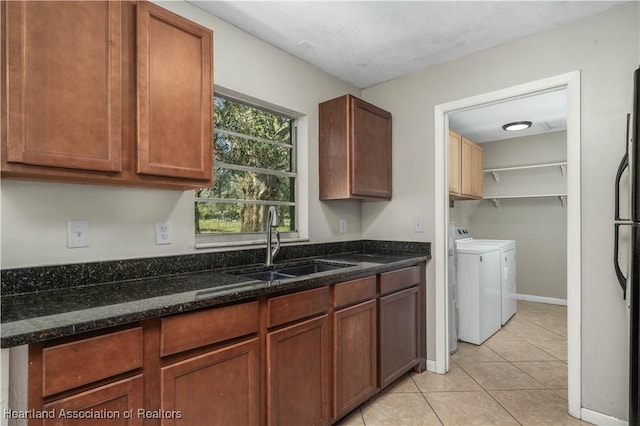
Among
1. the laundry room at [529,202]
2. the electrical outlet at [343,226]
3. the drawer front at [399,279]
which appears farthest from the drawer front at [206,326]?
the laundry room at [529,202]

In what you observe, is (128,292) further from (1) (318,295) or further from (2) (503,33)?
(2) (503,33)

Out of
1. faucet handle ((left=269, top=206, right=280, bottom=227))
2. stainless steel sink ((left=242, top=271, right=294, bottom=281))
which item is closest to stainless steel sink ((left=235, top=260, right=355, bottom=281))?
stainless steel sink ((left=242, top=271, right=294, bottom=281))

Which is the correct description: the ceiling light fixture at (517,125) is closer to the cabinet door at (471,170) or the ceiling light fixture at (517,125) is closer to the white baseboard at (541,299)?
the cabinet door at (471,170)

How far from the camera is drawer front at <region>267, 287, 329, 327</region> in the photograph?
62.9 inches

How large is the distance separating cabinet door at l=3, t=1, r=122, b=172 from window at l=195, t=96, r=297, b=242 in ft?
2.52

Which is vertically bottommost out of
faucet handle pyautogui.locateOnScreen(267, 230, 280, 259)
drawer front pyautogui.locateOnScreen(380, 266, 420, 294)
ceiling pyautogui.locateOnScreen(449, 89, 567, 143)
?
drawer front pyautogui.locateOnScreen(380, 266, 420, 294)

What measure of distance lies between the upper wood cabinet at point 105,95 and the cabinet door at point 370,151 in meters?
1.25

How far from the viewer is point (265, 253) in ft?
7.53

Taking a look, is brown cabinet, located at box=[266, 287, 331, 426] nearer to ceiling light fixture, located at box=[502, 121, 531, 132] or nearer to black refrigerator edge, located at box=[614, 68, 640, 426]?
black refrigerator edge, located at box=[614, 68, 640, 426]

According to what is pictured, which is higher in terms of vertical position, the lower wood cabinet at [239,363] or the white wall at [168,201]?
the white wall at [168,201]

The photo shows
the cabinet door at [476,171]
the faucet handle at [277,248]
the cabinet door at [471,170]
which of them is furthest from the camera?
the cabinet door at [476,171]

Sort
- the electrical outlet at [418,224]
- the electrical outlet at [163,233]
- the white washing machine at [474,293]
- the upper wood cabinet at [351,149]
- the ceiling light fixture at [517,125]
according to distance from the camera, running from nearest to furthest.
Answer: the electrical outlet at [163,233], the upper wood cabinet at [351,149], the electrical outlet at [418,224], the white washing machine at [474,293], the ceiling light fixture at [517,125]

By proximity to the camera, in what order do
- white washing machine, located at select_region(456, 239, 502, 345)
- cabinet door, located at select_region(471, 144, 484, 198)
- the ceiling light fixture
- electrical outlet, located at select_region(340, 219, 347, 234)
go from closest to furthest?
electrical outlet, located at select_region(340, 219, 347, 234) → white washing machine, located at select_region(456, 239, 502, 345) → the ceiling light fixture → cabinet door, located at select_region(471, 144, 484, 198)

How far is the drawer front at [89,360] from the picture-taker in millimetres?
980
